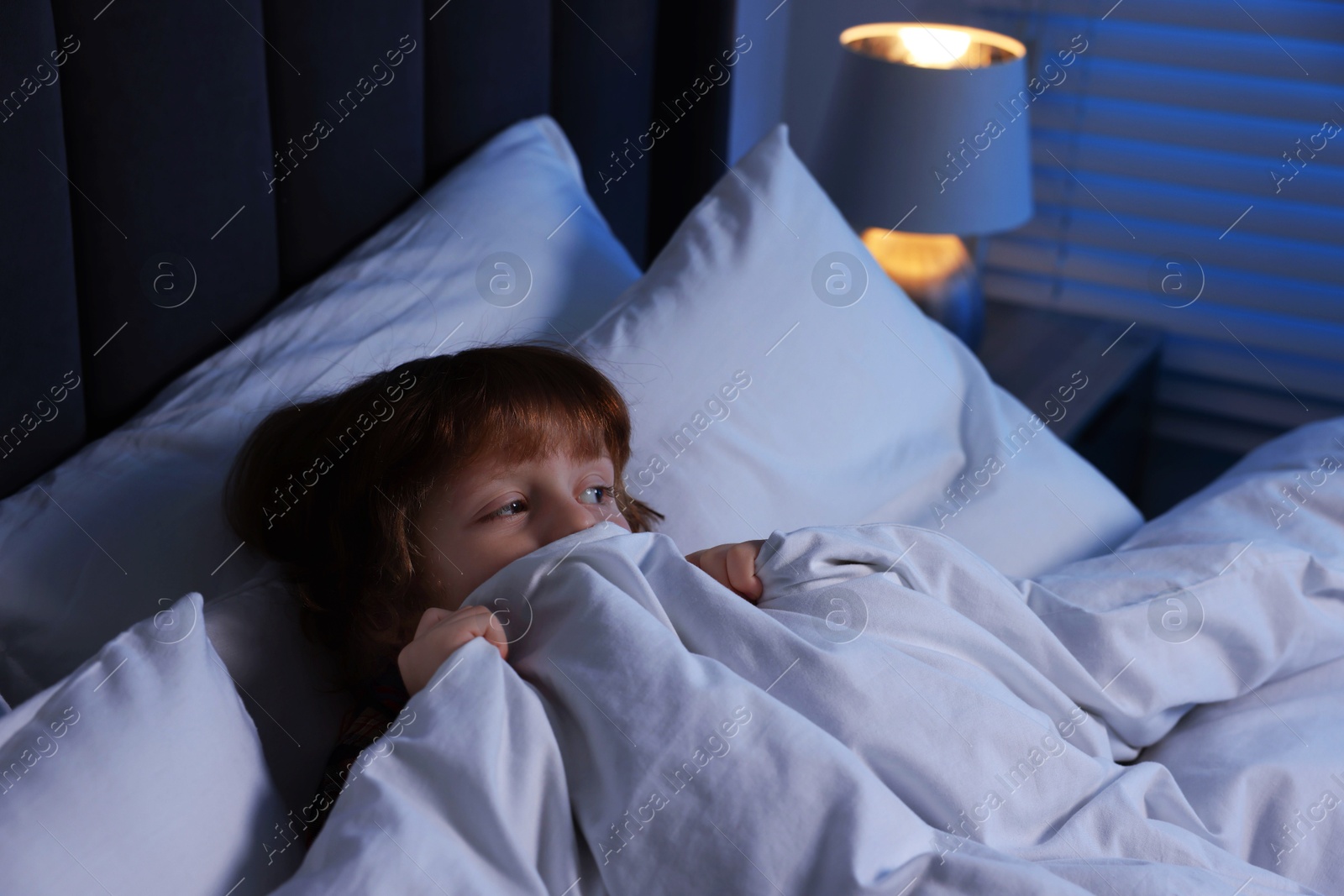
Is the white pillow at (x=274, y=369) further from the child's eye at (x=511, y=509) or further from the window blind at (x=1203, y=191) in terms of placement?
the window blind at (x=1203, y=191)

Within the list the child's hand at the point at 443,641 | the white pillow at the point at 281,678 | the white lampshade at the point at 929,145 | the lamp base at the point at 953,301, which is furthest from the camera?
the lamp base at the point at 953,301

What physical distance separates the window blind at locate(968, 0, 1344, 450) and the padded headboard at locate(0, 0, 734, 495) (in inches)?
38.1

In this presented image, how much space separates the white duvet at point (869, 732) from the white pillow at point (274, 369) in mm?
283

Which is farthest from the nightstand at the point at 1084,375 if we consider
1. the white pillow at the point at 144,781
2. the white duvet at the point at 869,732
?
the white pillow at the point at 144,781

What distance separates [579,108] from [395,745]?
3.38 feet

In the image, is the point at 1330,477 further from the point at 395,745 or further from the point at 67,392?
the point at 67,392

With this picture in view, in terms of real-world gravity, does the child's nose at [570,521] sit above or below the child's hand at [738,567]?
above

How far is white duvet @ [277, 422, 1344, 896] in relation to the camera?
625mm

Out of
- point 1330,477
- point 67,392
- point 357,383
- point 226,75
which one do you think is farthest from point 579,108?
point 1330,477

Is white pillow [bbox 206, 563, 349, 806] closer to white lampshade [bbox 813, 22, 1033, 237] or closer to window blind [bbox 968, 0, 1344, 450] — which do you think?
white lampshade [bbox 813, 22, 1033, 237]

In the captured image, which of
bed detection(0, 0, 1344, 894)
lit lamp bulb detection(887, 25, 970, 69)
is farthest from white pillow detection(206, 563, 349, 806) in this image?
lit lamp bulb detection(887, 25, 970, 69)

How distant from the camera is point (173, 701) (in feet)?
2.11

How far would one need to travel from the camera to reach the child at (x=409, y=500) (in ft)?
2.73

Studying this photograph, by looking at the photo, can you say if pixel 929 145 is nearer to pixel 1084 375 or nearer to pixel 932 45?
pixel 932 45
